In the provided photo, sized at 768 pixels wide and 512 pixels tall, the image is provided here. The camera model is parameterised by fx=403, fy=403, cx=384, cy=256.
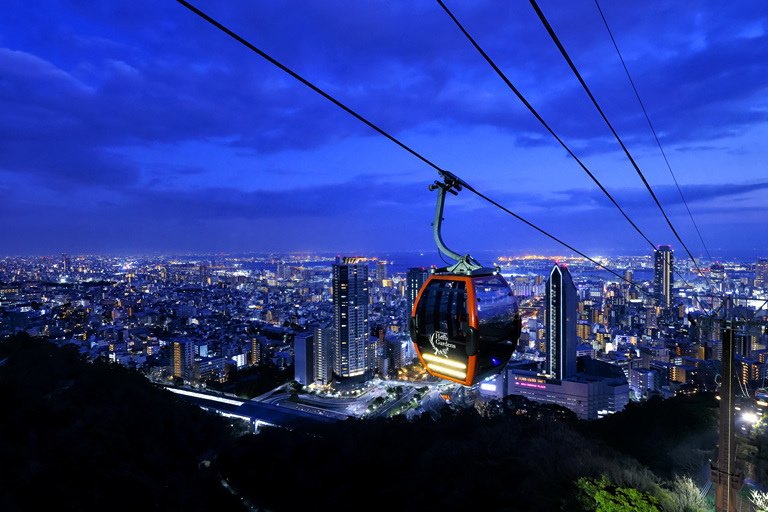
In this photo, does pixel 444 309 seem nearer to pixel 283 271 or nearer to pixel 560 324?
pixel 560 324

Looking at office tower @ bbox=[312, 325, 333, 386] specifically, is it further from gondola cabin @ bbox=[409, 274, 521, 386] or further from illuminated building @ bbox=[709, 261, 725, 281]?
gondola cabin @ bbox=[409, 274, 521, 386]

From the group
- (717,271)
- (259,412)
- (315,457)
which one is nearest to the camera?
(717,271)

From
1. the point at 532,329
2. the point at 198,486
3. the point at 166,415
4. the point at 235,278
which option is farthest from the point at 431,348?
the point at 235,278

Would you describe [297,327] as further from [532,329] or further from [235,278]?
[235,278]

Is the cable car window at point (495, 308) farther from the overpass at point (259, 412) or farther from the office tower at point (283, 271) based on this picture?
the office tower at point (283, 271)

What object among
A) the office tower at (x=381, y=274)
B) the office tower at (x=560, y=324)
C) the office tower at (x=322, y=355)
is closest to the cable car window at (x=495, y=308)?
the office tower at (x=560, y=324)

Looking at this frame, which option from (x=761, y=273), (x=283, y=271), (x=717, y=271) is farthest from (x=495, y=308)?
(x=283, y=271)
